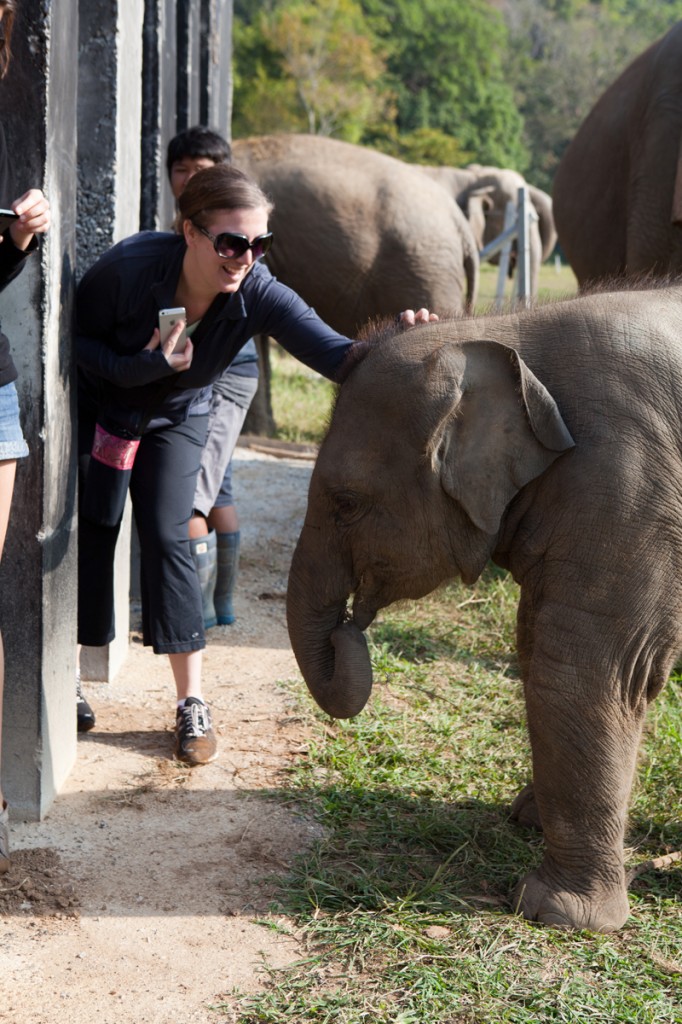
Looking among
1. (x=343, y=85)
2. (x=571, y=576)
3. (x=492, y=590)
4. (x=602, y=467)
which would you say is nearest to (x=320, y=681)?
(x=571, y=576)

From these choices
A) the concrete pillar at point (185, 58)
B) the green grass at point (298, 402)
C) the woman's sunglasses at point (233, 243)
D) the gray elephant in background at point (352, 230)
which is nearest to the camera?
the woman's sunglasses at point (233, 243)

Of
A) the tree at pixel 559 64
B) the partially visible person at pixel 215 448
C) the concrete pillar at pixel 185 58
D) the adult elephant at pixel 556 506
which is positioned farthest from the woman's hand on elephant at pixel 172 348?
the tree at pixel 559 64

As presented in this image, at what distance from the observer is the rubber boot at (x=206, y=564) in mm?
4840

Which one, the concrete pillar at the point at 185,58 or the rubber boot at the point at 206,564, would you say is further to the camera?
the concrete pillar at the point at 185,58

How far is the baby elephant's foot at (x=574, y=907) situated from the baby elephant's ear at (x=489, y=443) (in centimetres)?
97

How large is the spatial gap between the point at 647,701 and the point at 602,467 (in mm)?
651

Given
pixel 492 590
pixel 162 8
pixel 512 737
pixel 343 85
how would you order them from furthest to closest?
pixel 343 85 → pixel 492 590 → pixel 162 8 → pixel 512 737

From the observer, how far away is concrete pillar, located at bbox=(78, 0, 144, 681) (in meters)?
4.50

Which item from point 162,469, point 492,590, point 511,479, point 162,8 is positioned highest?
point 162,8

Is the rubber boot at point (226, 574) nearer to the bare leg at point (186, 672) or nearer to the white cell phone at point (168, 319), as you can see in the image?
the bare leg at point (186, 672)

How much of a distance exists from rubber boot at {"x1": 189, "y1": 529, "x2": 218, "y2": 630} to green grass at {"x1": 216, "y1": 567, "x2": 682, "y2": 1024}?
0.49m

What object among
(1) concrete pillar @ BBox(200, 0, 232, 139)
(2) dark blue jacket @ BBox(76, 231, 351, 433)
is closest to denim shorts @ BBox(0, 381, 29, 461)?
(2) dark blue jacket @ BBox(76, 231, 351, 433)

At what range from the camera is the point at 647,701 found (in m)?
3.27

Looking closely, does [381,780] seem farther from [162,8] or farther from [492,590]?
[162,8]
